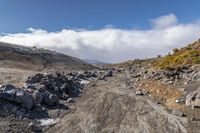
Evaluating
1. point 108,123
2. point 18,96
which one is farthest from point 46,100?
point 108,123

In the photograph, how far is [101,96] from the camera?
161 ft

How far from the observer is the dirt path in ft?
107

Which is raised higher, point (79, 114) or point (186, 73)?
point (186, 73)

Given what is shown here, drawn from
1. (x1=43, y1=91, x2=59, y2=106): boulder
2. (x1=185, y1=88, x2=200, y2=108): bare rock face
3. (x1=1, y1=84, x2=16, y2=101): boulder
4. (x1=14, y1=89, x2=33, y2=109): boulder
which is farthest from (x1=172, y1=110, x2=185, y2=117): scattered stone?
(x1=1, y1=84, x2=16, y2=101): boulder

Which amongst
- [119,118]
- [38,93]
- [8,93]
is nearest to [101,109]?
[119,118]

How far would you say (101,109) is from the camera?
4012cm

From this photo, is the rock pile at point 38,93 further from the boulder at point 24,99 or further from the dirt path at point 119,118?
the dirt path at point 119,118

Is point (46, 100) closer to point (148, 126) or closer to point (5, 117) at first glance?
point (5, 117)

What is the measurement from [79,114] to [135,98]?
445 inches

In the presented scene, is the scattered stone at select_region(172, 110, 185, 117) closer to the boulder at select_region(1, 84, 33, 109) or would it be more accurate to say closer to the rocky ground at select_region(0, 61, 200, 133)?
the rocky ground at select_region(0, 61, 200, 133)

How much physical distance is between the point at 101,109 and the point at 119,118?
451 centimetres

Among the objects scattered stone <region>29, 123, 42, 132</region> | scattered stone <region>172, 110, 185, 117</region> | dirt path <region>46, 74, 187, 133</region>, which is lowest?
scattered stone <region>29, 123, 42, 132</region>

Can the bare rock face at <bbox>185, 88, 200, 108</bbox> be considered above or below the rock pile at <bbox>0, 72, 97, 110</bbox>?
above

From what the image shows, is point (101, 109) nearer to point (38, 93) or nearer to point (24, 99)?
point (38, 93)
